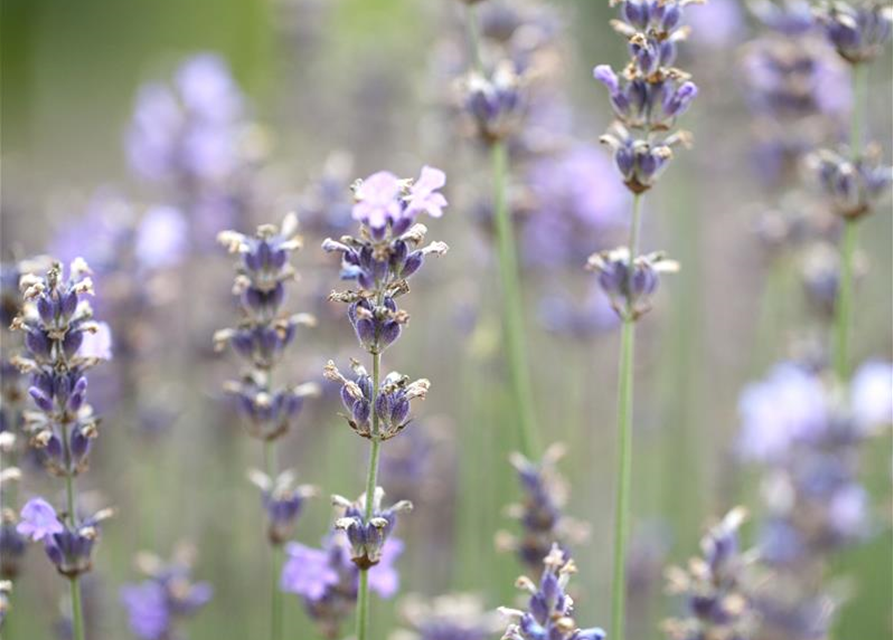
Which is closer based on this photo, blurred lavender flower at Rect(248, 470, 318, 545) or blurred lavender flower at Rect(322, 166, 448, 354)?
blurred lavender flower at Rect(322, 166, 448, 354)

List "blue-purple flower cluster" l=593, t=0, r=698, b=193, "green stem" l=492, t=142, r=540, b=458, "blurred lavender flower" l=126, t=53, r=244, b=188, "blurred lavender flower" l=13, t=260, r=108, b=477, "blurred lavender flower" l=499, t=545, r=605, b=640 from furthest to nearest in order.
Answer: "blurred lavender flower" l=126, t=53, r=244, b=188, "green stem" l=492, t=142, r=540, b=458, "blue-purple flower cluster" l=593, t=0, r=698, b=193, "blurred lavender flower" l=13, t=260, r=108, b=477, "blurred lavender flower" l=499, t=545, r=605, b=640

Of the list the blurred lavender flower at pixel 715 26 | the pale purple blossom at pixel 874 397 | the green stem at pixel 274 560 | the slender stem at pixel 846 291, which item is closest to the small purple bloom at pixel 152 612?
the green stem at pixel 274 560

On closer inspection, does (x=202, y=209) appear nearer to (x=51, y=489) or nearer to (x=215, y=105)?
(x=215, y=105)

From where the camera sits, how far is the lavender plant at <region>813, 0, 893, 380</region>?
2180 mm

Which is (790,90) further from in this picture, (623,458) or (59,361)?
(59,361)

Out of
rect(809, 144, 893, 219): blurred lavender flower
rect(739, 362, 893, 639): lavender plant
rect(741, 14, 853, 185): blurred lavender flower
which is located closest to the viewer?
rect(809, 144, 893, 219): blurred lavender flower

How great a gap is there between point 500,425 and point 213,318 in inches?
38.1

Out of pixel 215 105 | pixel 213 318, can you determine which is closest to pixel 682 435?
pixel 213 318

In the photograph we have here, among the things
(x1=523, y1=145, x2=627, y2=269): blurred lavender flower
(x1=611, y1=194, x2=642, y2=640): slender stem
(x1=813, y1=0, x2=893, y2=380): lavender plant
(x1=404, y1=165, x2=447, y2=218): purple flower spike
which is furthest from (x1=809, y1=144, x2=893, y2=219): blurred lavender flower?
(x1=523, y1=145, x2=627, y2=269): blurred lavender flower

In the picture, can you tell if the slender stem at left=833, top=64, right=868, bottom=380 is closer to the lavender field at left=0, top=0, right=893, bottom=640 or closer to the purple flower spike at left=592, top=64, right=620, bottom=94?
the lavender field at left=0, top=0, right=893, bottom=640

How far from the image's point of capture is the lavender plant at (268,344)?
6.18 ft

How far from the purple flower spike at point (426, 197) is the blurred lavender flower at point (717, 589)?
0.73 metres

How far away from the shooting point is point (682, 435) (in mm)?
4062

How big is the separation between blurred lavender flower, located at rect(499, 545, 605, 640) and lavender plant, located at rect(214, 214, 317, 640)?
474 millimetres
